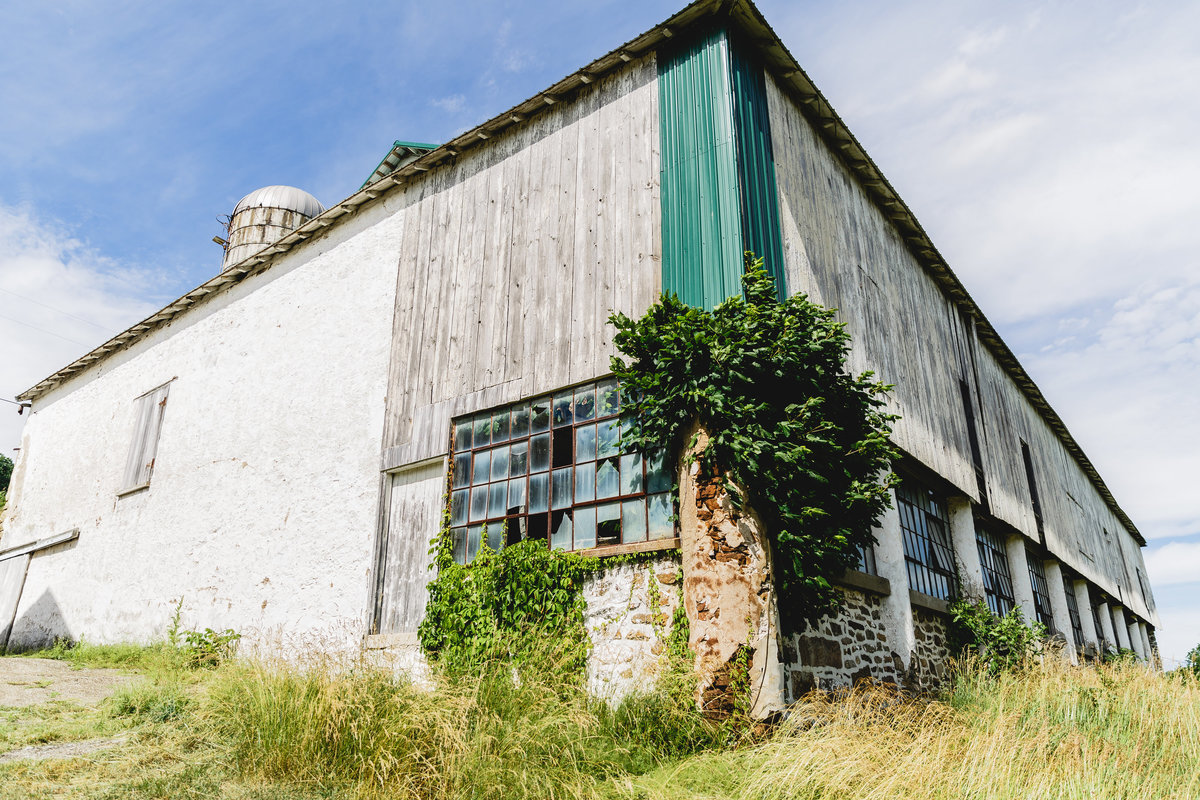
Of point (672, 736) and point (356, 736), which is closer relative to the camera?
point (356, 736)

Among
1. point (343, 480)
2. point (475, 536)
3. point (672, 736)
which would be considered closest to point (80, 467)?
point (343, 480)

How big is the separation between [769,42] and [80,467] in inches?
617

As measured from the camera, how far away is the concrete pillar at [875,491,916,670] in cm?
893

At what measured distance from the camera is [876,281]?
37.1 feet

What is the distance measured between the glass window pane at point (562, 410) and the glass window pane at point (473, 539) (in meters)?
1.55

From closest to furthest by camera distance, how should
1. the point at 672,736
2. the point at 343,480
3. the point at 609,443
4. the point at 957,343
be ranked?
the point at 672,736 → the point at 609,443 → the point at 343,480 → the point at 957,343

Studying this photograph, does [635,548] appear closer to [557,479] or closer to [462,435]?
[557,479]

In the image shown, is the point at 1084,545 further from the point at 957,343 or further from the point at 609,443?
the point at 609,443

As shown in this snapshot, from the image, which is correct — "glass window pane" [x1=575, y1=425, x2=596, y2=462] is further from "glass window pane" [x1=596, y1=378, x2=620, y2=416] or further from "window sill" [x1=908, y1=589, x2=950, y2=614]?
"window sill" [x1=908, y1=589, x2=950, y2=614]

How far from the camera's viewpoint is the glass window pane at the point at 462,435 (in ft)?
31.0

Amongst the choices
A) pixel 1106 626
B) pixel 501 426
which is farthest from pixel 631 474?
pixel 1106 626

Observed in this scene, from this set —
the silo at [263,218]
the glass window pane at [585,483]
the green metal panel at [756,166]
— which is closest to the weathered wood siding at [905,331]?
the green metal panel at [756,166]

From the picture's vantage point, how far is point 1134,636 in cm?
2658

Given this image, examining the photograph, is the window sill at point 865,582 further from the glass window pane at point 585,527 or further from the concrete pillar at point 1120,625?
the concrete pillar at point 1120,625
